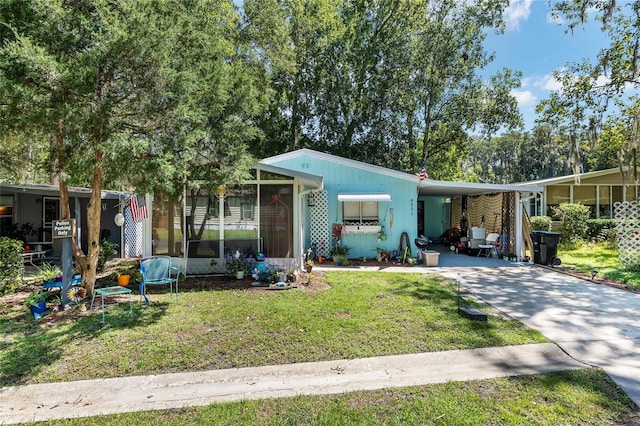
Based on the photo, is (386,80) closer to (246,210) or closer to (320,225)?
(320,225)

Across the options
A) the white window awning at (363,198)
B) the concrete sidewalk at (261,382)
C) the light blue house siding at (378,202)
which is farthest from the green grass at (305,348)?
the light blue house siding at (378,202)

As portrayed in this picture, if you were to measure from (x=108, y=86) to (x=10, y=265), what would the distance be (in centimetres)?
525

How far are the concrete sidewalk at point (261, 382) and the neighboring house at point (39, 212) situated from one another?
810 centimetres

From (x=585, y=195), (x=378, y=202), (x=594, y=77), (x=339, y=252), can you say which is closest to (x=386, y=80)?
(x=594, y=77)

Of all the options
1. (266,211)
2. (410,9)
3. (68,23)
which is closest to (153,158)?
(68,23)

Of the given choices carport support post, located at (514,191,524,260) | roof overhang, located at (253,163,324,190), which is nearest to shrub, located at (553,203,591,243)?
carport support post, located at (514,191,524,260)

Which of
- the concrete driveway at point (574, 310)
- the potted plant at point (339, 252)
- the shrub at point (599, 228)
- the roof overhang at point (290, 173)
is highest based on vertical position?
the roof overhang at point (290, 173)

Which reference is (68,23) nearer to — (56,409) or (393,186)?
(56,409)

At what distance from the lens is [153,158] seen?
5.05 m

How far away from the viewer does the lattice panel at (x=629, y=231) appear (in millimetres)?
9289

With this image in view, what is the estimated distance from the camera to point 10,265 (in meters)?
7.11

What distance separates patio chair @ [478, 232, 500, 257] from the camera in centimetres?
1188

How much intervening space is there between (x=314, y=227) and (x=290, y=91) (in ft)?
44.7

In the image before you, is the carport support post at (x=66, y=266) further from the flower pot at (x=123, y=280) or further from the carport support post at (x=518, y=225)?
the carport support post at (x=518, y=225)
